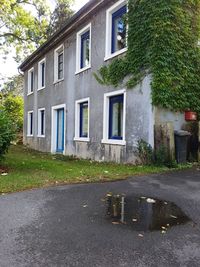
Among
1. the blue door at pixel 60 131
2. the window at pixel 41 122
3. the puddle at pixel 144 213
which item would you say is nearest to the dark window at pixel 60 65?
the blue door at pixel 60 131

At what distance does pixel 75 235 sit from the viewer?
416 centimetres

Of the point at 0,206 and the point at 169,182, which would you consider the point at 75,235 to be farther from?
the point at 169,182

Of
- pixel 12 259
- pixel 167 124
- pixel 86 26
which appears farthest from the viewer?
pixel 86 26

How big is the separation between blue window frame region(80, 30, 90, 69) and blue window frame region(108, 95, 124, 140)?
10.7 feet

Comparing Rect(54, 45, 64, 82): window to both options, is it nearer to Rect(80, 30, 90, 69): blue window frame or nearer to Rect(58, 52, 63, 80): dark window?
Rect(58, 52, 63, 80): dark window

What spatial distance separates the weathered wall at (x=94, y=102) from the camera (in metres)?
10.3

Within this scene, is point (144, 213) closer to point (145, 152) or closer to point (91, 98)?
point (145, 152)

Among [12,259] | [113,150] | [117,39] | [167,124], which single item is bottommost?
[12,259]

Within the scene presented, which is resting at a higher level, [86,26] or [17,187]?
[86,26]

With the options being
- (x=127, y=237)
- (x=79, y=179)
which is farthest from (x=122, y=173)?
(x=127, y=237)

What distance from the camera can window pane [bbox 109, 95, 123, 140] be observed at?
11745 mm

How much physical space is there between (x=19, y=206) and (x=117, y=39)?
856 centimetres

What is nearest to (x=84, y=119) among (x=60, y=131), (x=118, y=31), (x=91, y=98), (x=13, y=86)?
(x=91, y=98)

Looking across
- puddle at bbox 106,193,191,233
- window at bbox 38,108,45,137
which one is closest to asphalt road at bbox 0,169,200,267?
puddle at bbox 106,193,191,233
